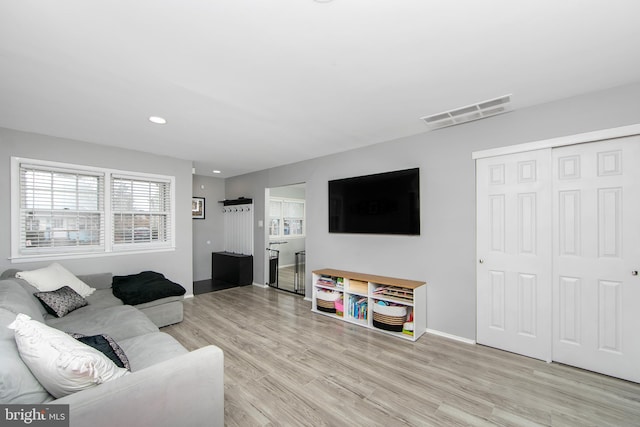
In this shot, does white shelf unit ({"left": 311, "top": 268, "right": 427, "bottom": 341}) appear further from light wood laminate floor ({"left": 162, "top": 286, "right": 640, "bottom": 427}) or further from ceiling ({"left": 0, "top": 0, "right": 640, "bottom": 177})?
ceiling ({"left": 0, "top": 0, "right": 640, "bottom": 177})

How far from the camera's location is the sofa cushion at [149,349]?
1826 mm

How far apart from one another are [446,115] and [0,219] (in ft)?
17.4

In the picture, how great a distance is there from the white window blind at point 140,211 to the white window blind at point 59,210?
20 centimetres

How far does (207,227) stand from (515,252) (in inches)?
233

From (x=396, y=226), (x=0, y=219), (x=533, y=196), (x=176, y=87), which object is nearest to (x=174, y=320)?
(x=0, y=219)

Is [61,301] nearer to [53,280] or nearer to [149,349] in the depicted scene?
[53,280]

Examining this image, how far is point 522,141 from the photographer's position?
273 centimetres

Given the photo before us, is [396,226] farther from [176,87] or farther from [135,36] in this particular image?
[135,36]

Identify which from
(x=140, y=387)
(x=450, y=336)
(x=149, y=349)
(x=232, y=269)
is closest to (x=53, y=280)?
(x=149, y=349)

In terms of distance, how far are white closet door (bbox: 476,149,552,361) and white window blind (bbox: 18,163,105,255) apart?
204 inches

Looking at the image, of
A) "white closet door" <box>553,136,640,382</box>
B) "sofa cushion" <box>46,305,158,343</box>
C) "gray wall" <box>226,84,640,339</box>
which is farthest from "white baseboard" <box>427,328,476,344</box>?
"sofa cushion" <box>46,305,158,343</box>

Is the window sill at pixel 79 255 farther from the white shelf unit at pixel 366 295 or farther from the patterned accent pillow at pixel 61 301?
the white shelf unit at pixel 366 295

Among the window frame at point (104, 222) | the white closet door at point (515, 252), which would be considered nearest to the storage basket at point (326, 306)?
the white closet door at point (515, 252)

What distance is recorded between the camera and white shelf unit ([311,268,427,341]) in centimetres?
320
